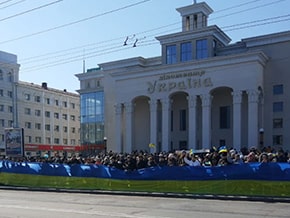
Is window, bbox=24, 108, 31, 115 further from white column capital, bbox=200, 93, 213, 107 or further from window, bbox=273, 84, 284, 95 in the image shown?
window, bbox=273, 84, 284, 95

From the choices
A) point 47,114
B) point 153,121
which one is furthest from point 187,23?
point 47,114

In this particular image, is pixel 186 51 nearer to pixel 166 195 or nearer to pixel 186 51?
pixel 186 51

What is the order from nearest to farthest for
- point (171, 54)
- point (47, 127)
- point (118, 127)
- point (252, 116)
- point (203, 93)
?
point (252, 116) < point (203, 93) < point (171, 54) < point (118, 127) < point (47, 127)

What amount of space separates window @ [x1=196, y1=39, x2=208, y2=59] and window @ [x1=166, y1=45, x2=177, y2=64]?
9.79 ft

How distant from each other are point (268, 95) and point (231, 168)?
27870 millimetres

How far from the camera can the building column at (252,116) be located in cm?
4025

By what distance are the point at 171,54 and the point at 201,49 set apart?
3920mm

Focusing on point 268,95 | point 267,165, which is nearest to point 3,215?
point 267,165

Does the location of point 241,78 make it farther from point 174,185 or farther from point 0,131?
point 0,131

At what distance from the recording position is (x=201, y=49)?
1861 inches

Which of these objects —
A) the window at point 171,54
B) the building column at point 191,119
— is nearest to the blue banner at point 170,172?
the building column at point 191,119

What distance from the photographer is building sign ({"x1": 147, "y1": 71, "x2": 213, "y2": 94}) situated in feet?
143

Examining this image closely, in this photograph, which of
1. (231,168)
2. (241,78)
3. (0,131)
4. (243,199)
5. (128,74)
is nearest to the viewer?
(243,199)

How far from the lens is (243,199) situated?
1602 cm
